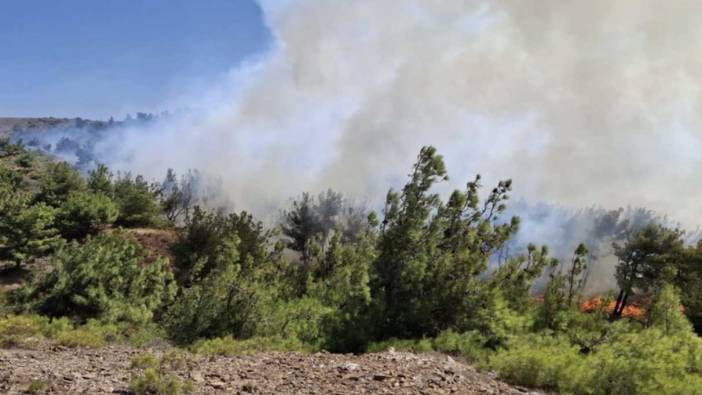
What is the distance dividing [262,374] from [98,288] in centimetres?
720

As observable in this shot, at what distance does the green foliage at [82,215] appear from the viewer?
19.0 metres

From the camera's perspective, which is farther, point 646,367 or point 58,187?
point 58,187

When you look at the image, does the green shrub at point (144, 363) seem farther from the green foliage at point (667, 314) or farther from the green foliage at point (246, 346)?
the green foliage at point (667, 314)

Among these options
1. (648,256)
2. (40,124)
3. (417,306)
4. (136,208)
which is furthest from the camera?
(40,124)

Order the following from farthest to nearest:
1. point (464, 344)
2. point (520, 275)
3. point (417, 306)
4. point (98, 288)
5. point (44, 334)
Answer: point (98, 288)
point (520, 275)
point (417, 306)
point (464, 344)
point (44, 334)

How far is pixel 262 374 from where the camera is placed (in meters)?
5.99

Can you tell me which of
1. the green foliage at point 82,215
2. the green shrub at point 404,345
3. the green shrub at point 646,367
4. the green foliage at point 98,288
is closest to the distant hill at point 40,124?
the green foliage at point 82,215

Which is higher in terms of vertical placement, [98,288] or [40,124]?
[40,124]

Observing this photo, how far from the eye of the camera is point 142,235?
20.5m

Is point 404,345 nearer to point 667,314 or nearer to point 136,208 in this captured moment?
point 667,314

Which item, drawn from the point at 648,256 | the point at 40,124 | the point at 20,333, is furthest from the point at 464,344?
the point at 40,124

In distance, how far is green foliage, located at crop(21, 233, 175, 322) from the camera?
1096 centimetres

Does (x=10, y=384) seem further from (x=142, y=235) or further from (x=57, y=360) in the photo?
(x=142, y=235)

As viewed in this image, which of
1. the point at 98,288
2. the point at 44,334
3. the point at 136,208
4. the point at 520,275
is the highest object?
the point at 136,208
